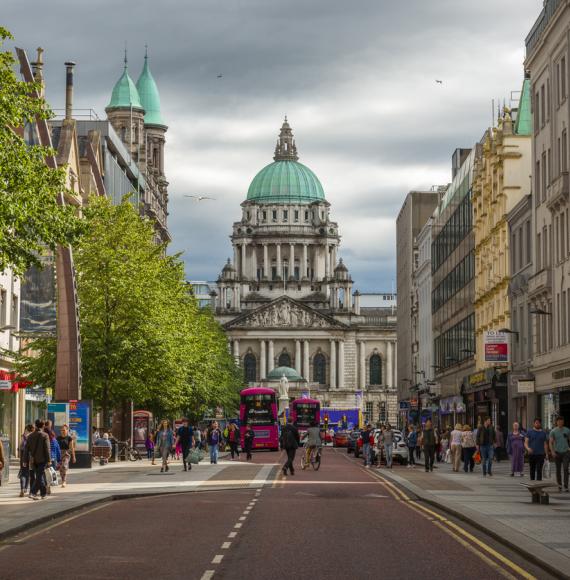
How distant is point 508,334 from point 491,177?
941 centimetres

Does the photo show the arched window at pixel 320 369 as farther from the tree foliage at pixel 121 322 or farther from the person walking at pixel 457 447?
the person walking at pixel 457 447

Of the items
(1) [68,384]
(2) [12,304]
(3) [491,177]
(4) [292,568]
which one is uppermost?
(3) [491,177]

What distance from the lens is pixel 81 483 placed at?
38094mm

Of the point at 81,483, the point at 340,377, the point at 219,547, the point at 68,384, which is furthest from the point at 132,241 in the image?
the point at 340,377

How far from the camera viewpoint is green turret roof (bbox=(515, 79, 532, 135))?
6322 cm

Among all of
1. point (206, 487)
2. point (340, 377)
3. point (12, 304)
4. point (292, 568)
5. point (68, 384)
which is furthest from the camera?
point (340, 377)

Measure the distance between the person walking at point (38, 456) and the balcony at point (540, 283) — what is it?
23.5 meters

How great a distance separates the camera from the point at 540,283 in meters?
Result: 50.1

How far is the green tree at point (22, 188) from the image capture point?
25.4 m

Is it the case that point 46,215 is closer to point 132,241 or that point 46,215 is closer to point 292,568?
point 292,568

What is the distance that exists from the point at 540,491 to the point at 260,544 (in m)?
9.64

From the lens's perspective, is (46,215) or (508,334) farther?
(508,334)

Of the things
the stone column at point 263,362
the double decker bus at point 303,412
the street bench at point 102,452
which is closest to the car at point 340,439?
the double decker bus at point 303,412

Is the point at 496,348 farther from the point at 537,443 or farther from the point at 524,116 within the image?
the point at 537,443
